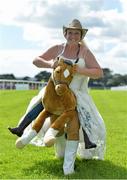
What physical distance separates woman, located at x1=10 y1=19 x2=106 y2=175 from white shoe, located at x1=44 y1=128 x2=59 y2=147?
0.21 metres

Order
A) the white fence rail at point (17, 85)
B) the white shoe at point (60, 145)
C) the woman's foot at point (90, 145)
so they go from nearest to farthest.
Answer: the woman's foot at point (90, 145) < the white shoe at point (60, 145) < the white fence rail at point (17, 85)

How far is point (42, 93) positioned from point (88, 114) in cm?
69

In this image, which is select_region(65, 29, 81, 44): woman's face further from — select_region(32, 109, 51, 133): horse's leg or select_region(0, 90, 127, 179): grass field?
select_region(0, 90, 127, 179): grass field

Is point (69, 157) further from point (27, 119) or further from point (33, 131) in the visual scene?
point (27, 119)

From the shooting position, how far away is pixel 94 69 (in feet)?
23.6

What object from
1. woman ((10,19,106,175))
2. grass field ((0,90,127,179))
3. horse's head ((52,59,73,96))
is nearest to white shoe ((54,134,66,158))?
grass field ((0,90,127,179))

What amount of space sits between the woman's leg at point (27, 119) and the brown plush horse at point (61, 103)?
0.83 feet

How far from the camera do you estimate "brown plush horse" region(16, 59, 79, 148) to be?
6984mm

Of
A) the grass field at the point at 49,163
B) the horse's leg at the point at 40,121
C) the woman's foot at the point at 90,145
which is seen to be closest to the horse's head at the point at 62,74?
Answer: the horse's leg at the point at 40,121

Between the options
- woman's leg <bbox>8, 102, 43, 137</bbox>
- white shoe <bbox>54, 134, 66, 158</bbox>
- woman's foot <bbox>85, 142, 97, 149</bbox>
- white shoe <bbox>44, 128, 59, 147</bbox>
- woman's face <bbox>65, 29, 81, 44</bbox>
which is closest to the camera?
white shoe <bbox>44, 128, 59, 147</bbox>

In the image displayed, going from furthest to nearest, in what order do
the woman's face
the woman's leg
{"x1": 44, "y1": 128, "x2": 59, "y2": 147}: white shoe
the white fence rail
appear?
the white fence rail
the woman's leg
the woman's face
{"x1": 44, "y1": 128, "x2": 59, "y2": 147}: white shoe

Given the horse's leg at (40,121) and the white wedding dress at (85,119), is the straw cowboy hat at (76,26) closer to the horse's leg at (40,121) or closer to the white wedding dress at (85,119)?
the white wedding dress at (85,119)

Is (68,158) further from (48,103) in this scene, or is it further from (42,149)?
(42,149)

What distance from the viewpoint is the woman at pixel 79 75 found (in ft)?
23.3
